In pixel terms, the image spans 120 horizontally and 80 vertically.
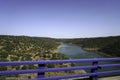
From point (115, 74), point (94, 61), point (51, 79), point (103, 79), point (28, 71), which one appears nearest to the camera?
point (28, 71)

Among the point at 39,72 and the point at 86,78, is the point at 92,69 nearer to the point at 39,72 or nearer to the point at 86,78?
the point at 86,78

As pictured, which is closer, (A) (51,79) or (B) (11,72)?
(B) (11,72)

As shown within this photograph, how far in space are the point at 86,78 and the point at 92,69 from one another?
468 mm

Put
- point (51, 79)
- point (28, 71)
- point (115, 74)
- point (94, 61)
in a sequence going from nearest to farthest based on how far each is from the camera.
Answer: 1. point (28, 71)
2. point (51, 79)
3. point (94, 61)
4. point (115, 74)

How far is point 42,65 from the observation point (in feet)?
19.1

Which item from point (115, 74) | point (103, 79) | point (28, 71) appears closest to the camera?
point (28, 71)

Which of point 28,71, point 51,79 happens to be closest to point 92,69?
point 51,79

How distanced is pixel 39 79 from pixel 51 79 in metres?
0.43

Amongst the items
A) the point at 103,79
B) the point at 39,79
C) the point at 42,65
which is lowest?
the point at 103,79

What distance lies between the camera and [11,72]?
17.4ft

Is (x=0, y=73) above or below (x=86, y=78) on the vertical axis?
above

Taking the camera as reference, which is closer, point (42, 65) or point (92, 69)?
point (42, 65)

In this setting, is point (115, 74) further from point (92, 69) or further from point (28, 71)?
point (28, 71)

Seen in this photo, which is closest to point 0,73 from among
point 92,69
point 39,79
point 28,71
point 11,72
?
point 11,72
